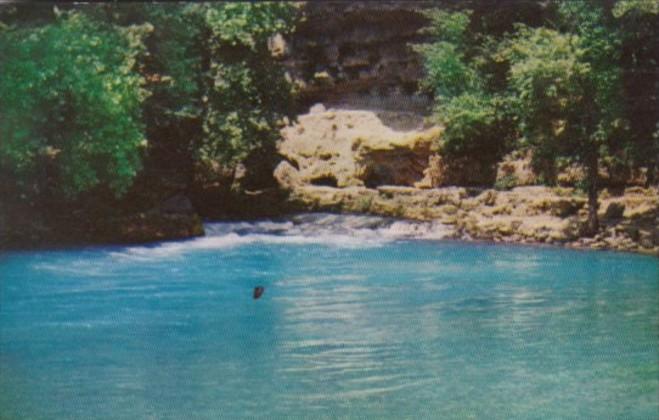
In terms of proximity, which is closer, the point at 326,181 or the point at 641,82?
the point at 641,82

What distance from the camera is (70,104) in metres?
18.4

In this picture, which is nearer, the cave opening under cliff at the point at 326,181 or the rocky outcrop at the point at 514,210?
the rocky outcrop at the point at 514,210

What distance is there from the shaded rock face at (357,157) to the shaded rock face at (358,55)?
2123 mm

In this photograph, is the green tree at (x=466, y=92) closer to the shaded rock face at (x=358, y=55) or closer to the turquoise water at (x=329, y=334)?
the shaded rock face at (x=358, y=55)

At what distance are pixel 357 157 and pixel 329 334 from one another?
15292 millimetres

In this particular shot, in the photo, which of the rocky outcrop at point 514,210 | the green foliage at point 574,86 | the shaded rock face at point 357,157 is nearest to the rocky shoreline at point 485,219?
the rocky outcrop at point 514,210

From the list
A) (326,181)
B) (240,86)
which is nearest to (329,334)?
(240,86)

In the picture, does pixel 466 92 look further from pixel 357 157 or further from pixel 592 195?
pixel 592 195

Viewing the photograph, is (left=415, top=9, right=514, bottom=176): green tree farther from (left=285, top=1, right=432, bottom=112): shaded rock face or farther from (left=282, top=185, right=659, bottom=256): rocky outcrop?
(left=285, top=1, right=432, bottom=112): shaded rock face

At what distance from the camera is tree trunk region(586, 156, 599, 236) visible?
64.8 ft

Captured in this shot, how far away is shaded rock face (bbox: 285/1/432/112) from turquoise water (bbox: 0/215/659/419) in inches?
457

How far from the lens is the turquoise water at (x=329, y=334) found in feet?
27.7

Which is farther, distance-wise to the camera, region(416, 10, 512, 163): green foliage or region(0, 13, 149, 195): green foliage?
region(416, 10, 512, 163): green foliage

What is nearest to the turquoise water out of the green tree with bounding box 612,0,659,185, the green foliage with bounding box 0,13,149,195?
the green foliage with bounding box 0,13,149,195
